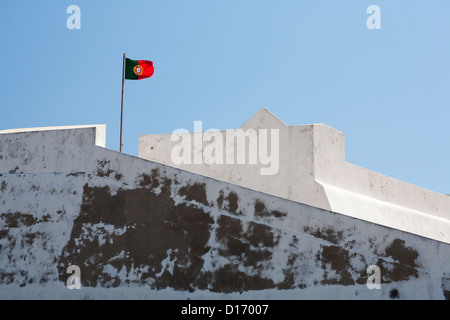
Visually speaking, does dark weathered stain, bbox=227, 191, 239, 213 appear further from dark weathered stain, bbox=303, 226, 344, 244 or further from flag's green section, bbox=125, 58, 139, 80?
flag's green section, bbox=125, 58, 139, 80

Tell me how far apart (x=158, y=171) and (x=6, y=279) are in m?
2.27

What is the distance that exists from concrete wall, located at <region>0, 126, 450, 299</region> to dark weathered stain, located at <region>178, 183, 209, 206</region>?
0.01 meters

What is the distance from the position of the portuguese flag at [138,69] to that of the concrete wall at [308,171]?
4.84ft

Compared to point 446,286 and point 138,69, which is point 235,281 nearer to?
point 446,286

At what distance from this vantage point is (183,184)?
6676mm

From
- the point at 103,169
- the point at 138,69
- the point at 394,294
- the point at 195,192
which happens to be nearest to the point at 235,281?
the point at 195,192

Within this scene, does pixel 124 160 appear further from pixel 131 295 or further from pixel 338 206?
pixel 338 206

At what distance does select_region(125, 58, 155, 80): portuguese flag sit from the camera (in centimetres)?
1168

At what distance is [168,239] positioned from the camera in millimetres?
6523

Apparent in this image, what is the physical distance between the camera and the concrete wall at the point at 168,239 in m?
6.14

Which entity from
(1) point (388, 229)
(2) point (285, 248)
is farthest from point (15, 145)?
(1) point (388, 229)

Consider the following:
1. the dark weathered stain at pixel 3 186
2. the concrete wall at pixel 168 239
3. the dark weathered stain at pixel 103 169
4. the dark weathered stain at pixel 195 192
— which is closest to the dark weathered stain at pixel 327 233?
the concrete wall at pixel 168 239

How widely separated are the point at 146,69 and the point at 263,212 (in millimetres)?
6310

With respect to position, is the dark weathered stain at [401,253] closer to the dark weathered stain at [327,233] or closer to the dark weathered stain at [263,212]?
the dark weathered stain at [327,233]
